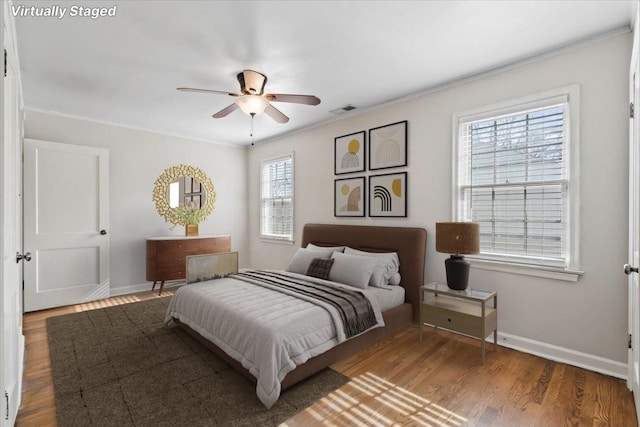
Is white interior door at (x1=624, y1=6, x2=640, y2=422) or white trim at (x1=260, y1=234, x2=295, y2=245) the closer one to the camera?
white interior door at (x1=624, y1=6, x2=640, y2=422)

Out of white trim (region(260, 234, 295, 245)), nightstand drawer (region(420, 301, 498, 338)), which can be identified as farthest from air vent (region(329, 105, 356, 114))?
nightstand drawer (region(420, 301, 498, 338))

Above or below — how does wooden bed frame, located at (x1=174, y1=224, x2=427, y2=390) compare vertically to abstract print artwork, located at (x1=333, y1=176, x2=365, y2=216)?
below

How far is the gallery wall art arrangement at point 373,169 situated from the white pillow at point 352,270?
0.80 m

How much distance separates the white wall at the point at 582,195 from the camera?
7.73ft

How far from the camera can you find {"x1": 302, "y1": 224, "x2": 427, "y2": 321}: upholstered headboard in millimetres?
3400

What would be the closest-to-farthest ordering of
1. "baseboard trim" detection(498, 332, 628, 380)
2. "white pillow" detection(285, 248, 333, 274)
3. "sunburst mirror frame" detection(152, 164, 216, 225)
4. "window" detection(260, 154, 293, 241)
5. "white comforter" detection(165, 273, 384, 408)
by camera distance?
"white comforter" detection(165, 273, 384, 408)
"baseboard trim" detection(498, 332, 628, 380)
"white pillow" detection(285, 248, 333, 274)
"sunburst mirror frame" detection(152, 164, 216, 225)
"window" detection(260, 154, 293, 241)

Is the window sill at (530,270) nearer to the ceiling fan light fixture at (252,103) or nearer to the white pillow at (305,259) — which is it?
the white pillow at (305,259)

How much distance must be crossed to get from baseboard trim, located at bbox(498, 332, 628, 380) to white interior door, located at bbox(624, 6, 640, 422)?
157 millimetres

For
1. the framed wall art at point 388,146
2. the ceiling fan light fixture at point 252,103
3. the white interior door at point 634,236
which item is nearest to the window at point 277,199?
the framed wall art at point 388,146

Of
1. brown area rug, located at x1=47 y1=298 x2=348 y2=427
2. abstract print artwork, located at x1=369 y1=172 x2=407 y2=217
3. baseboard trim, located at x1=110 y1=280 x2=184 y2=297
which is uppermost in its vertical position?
abstract print artwork, located at x1=369 y1=172 x2=407 y2=217

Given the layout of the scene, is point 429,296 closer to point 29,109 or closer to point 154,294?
→ point 154,294

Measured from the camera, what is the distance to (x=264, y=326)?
2.14 meters

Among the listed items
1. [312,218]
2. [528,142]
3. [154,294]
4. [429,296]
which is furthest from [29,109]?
[528,142]

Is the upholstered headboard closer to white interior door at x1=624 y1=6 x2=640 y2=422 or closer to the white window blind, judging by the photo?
the white window blind
